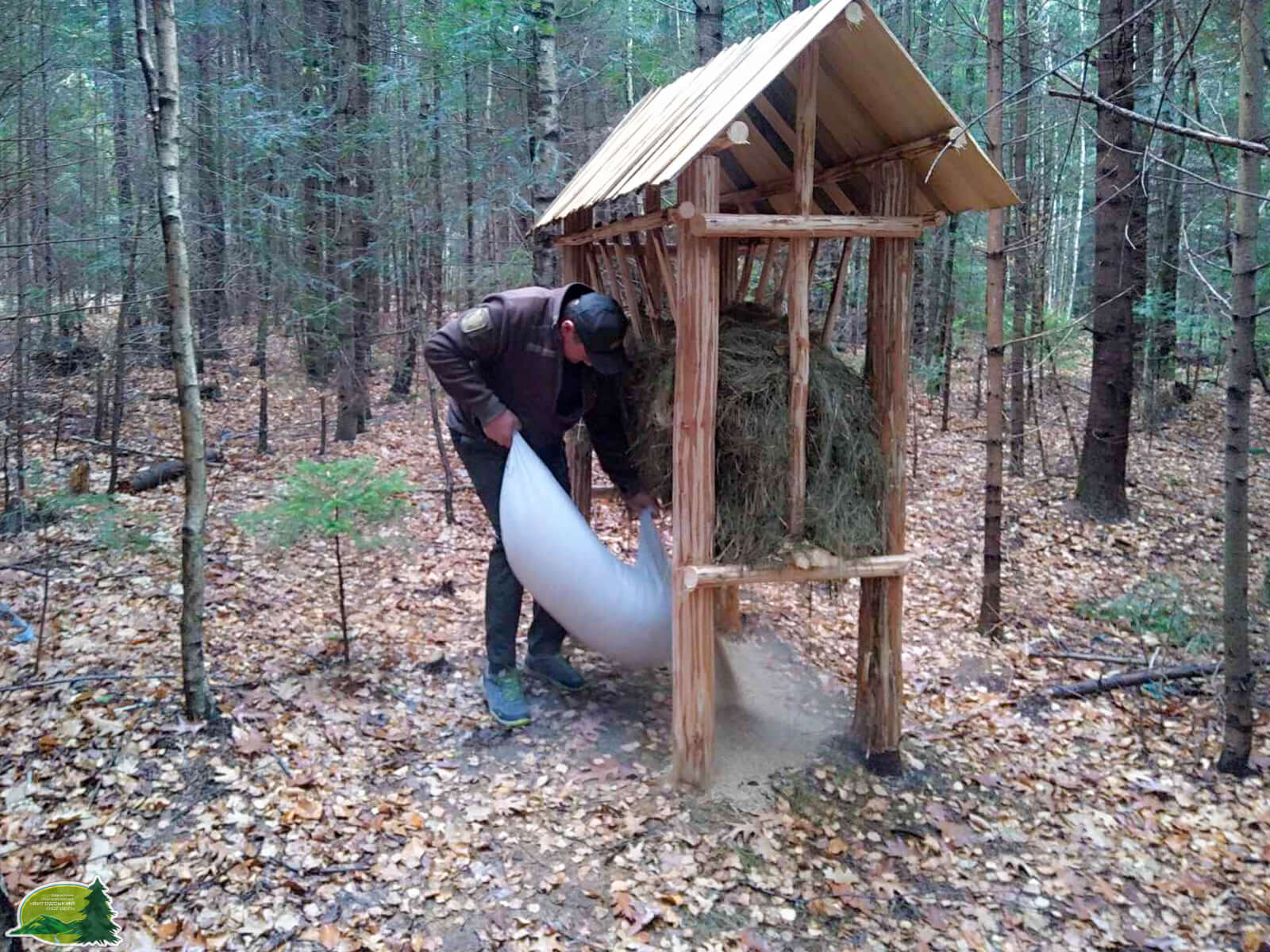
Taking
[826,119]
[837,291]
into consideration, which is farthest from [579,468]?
[826,119]

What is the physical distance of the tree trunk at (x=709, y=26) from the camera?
8266 mm

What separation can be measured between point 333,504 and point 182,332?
110 centimetres

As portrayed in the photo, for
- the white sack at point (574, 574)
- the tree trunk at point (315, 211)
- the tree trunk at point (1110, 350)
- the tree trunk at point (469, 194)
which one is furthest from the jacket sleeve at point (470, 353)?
the tree trunk at point (469, 194)

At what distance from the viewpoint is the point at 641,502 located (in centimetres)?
455

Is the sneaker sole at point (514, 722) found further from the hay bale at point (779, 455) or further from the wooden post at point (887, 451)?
the wooden post at point (887, 451)

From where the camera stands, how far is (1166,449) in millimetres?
10359

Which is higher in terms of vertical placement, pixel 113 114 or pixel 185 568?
pixel 113 114

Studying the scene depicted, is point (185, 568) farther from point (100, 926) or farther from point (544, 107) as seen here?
Result: point (544, 107)

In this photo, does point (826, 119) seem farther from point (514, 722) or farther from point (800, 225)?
point (514, 722)

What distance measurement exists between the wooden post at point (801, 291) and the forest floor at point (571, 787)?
3.35ft

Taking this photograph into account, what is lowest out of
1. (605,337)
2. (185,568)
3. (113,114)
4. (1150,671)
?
(1150,671)

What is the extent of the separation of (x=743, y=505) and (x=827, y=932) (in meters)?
1.70

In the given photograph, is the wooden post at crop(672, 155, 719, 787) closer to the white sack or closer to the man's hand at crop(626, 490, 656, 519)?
the white sack

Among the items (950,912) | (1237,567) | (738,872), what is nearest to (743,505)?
(738,872)
